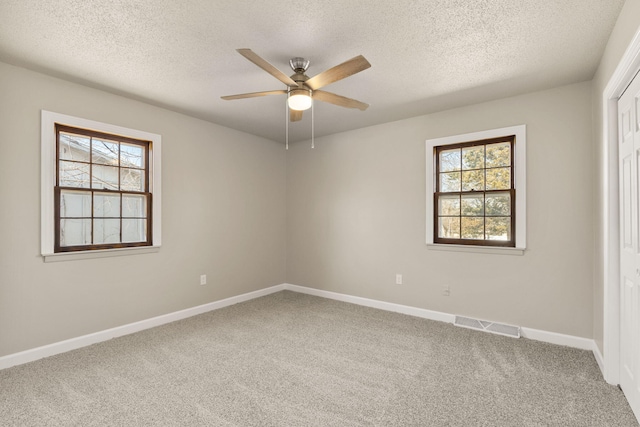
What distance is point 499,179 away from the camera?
3477 mm

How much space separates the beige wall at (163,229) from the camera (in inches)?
105

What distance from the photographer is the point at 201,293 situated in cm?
414

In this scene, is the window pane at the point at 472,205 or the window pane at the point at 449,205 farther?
the window pane at the point at 449,205

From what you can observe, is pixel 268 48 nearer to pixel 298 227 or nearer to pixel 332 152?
pixel 332 152

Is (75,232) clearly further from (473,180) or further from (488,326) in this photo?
(488,326)

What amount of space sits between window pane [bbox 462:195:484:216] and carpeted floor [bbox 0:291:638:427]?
134 cm

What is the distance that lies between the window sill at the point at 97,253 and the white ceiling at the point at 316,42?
1.65m

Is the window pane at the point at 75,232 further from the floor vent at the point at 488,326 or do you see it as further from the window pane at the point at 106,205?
the floor vent at the point at 488,326

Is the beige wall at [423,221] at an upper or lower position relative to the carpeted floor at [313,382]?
upper

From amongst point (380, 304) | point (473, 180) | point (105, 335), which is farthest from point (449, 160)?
point (105, 335)

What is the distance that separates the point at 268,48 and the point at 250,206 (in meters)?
2.76

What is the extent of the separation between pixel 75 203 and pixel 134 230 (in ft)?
2.13

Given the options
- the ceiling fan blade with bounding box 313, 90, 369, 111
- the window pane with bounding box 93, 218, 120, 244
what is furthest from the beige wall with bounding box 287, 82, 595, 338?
the window pane with bounding box 93, 218, 120, 244

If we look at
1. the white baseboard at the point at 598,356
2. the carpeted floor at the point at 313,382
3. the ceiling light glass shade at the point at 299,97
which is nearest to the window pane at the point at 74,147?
the carpeted floor at the point at 313,382
